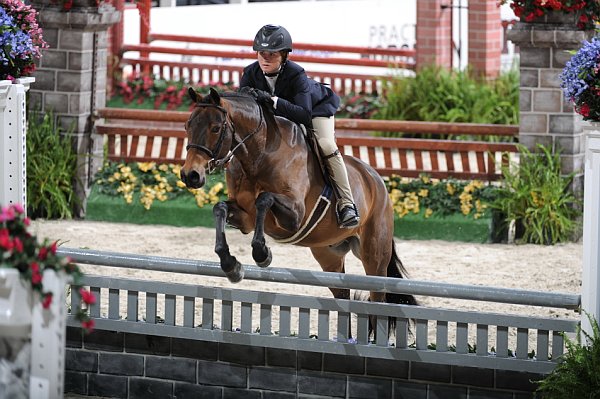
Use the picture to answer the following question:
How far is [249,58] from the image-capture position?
15.7 m

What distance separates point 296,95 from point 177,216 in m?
4.64

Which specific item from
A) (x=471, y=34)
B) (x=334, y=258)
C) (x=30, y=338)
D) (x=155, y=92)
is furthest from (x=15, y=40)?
(x=471, y=34)

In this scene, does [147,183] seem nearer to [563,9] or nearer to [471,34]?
[563,9]

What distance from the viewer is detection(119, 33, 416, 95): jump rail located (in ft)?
51.2

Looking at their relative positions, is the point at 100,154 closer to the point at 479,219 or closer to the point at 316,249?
the point at 479,219

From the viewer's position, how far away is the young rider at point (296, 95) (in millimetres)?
6500

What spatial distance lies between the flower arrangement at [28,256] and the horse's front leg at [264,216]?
2222 mm

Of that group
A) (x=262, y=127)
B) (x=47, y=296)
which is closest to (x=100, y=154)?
(x=262, y=127)

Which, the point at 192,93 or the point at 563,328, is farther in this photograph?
the point at 192,93

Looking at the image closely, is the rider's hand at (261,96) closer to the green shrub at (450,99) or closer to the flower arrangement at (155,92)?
the green shrub at (450,99)

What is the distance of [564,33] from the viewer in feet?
34.1

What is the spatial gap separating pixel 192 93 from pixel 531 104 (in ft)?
17.3

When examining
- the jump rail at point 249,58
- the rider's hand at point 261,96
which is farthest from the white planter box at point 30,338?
the jump rail at point 249,58

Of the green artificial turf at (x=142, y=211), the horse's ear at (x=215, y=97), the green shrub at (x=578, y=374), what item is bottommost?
the green shrub at (x=578, y=374)
